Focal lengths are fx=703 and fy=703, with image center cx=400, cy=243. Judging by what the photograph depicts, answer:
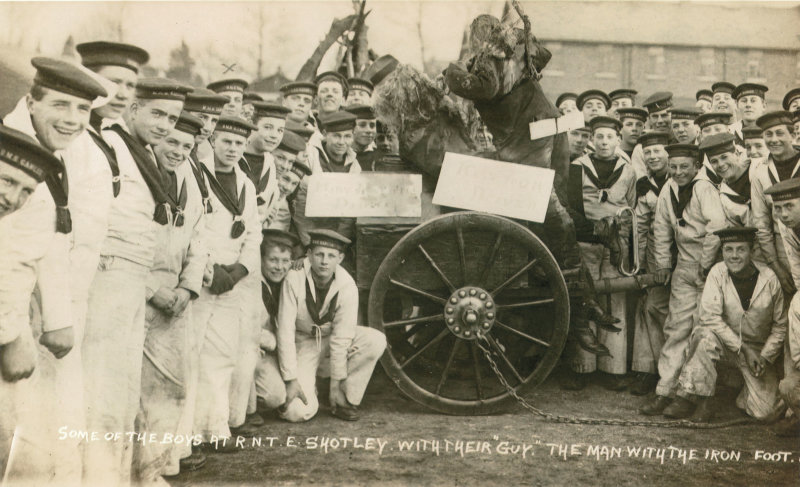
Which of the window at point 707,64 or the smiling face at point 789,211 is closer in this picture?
the smiling face at point 789,211

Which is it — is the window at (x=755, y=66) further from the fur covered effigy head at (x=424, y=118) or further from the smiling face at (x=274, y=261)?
the smiling face at (x=274, y=261)

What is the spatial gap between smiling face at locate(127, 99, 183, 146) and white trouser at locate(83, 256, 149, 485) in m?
0.64

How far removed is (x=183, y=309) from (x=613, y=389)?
8.88ft

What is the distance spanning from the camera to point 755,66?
4418 millimetres

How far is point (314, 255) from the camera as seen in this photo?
4.07 m

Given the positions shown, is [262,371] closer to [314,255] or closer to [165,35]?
[314,255]

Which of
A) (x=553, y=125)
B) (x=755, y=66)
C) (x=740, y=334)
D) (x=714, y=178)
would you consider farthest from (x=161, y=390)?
(x=755, y=66)

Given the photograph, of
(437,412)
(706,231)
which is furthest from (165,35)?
(706,231)

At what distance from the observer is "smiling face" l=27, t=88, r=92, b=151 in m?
3.28

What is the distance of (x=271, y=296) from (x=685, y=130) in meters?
2.90

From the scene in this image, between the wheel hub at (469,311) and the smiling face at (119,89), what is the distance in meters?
1.98

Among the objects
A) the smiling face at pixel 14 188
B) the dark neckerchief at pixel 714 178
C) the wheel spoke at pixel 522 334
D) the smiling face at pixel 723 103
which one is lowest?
the wheel spoke at pixel 522 334

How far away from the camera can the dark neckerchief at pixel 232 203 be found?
12.5ft

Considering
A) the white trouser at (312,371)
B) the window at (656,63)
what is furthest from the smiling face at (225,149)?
the window at (656,63)
